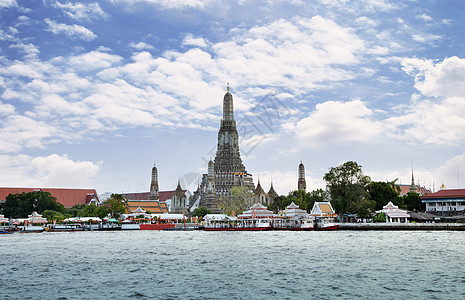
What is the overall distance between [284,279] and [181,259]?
14.0m

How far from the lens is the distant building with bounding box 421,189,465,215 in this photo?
355 ft

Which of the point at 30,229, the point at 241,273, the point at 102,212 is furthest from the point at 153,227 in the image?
the point at 241,273

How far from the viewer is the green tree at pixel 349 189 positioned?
94.3 meters

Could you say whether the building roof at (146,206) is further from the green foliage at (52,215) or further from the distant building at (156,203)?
the green foliage at (52,215)

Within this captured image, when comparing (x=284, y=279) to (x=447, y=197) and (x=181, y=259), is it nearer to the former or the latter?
(x=181, y=259)

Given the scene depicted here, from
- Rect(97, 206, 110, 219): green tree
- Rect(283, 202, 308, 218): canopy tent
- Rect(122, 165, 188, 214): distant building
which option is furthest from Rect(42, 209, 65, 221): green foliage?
Rect(283, 202, 308, 218): canopy tent

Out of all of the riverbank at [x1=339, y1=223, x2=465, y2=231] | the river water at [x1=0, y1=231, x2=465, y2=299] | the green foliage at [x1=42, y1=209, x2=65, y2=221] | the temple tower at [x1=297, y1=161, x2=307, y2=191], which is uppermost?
the temple tower at [x1=297, y1=161, x2=307, y2=191]

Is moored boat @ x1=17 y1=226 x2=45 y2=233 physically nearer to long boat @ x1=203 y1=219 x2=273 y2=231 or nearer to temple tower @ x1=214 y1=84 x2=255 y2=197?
long boat @ x1=203 y1=219 x2=273 y2=231

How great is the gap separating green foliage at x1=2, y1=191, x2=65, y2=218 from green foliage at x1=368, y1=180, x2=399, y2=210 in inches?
3077

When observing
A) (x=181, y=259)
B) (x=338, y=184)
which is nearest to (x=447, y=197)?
(x=338, y=184)

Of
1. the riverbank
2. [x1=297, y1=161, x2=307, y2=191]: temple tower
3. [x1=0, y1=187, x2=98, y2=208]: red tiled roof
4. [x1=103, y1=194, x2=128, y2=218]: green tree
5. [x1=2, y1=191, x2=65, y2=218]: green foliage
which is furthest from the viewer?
[x1=297, y1=161, x2=307, y2=191]: temple tower

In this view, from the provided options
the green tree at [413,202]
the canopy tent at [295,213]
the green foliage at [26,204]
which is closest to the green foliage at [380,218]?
the canopy tent at [295,213]

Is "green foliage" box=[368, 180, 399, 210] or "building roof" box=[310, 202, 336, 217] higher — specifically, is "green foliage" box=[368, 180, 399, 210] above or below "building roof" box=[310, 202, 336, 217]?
above

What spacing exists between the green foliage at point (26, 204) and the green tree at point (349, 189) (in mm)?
69715
